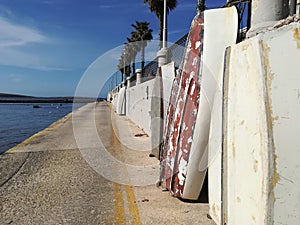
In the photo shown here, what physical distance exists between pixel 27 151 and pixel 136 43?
34.6 m

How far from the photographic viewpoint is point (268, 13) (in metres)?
3.32

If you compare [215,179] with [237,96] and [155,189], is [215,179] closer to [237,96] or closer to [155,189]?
[237,96]

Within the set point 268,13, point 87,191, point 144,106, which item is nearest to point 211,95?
point 268,13

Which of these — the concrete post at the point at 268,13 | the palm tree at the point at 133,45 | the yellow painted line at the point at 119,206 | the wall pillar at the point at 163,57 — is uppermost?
the palm tree at the point at 133,45

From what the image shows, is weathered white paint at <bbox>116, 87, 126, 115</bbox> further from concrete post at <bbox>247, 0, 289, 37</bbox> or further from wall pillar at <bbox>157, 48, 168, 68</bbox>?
concrete post at <bbox>247, 0, 289, 37</bbox>

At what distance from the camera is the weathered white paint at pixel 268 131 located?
7.81 ft

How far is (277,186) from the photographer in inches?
94.7

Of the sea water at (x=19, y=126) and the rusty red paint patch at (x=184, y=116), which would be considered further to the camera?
the sea water at (x=19, y=126)

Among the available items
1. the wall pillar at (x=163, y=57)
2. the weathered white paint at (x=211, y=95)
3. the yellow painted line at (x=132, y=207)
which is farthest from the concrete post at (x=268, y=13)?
the wall pillar at (x=163, y=57)

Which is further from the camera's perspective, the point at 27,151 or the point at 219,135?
the point at 27,151

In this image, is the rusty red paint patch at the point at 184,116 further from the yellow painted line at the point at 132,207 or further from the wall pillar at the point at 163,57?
the wall pillar at the point at 163,57

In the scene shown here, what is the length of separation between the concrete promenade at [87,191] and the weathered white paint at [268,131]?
129cm

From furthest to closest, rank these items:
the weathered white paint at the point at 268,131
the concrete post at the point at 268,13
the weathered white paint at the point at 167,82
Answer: the weathered white paint at the point at 167,82 < the concrete post at the point at 268,13 < the weathered white paint at the point at 268,131

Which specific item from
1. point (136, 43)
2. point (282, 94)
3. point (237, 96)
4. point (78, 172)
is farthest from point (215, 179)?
point (136, 43)
